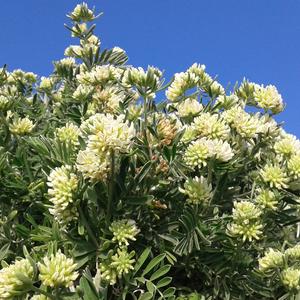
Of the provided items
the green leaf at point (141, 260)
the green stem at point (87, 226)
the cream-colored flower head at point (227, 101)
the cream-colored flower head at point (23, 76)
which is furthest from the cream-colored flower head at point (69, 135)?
the cream-colored flower head at point (23, 76)

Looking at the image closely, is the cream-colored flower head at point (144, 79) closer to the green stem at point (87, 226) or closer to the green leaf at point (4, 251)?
the green stem at point (87, 226)

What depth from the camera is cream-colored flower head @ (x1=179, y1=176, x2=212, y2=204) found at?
2084 millimetres


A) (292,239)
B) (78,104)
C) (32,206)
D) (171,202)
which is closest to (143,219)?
(171,202)

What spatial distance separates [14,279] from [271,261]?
935mm

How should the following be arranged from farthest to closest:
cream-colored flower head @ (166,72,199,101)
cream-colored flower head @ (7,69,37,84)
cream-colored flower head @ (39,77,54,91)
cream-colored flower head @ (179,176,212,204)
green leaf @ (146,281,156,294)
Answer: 1. cream-colored flower head @ (7,69,37,84)
2. cream-colored flower head @ (39,77,54,91)
3. cream-colored flower head @ (166,72,199,101)
4. cream-colored flower head @ (179,176,212,204)
5. green leaf @ (146,281,156,294)

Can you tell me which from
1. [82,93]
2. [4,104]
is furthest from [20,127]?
[82,93]

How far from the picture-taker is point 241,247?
217 centimetres

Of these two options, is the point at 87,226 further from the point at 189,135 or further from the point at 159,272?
the point at 189,135

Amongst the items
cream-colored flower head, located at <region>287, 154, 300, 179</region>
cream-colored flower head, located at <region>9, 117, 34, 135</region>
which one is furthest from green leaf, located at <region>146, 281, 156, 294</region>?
cream-colored flower head, located at <region>9, 117, 34, 135</region>

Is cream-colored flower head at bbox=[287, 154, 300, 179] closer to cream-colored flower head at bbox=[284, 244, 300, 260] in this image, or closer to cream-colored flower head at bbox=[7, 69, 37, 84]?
cream-colored flower head at bbox=[284, 244, 300, 260]

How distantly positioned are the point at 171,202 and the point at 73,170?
0.42 m

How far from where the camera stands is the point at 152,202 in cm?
216

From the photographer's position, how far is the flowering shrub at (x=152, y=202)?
75.0 inches

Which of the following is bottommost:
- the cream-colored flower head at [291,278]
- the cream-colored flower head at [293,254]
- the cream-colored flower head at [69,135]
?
the cream-colored flower head at [291,278]
